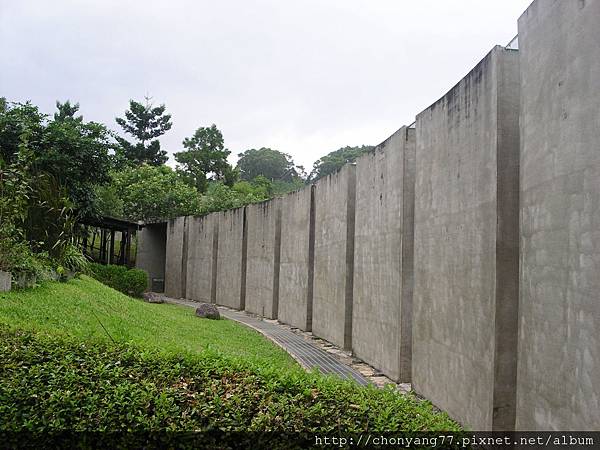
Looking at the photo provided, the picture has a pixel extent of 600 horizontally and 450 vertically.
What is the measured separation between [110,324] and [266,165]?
157 feet

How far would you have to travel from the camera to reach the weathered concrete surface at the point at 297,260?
12969 mm

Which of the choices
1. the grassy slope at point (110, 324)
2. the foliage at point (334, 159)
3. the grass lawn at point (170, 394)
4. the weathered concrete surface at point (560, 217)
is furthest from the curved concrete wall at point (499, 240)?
the foliage at point (334, 159)

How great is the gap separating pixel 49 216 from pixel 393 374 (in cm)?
664

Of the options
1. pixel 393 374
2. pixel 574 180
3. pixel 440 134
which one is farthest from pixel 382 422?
pixel 393 374

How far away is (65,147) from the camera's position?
15602mm

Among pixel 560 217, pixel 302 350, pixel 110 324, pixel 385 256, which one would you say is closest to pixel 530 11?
pixel 560 217

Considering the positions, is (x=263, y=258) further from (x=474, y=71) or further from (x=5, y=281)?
(x=474, y=71)

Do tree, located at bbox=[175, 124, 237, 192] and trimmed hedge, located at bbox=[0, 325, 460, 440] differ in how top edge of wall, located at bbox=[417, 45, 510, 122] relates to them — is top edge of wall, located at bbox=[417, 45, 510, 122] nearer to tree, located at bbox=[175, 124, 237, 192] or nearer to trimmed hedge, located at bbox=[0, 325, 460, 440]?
trimmed hedge, located at bbox=[0, 325, 460, 440]

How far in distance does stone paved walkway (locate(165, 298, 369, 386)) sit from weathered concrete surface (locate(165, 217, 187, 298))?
7365mm

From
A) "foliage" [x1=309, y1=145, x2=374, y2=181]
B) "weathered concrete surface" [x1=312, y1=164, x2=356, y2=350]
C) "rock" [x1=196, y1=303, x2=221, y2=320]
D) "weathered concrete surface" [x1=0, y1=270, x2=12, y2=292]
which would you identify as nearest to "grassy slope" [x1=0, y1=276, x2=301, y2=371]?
"weathered concrete surface" [x1=0, y1=270, x2=12, y2=292]

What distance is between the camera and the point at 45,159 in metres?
14.9

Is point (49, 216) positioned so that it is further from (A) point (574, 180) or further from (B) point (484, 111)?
(A) point (574, 180)

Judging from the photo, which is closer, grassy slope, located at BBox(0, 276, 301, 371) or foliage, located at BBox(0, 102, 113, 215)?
grassy slope, located at BBox(0, 276, 301, 371)

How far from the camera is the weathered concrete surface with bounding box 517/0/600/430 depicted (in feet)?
11.3
